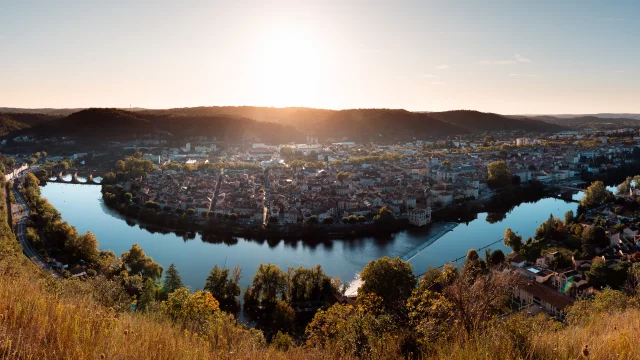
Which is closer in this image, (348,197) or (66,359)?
(66,359)

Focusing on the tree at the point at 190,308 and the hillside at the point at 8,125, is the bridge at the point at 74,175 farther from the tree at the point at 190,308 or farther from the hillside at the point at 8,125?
the tree at the point at 190,308

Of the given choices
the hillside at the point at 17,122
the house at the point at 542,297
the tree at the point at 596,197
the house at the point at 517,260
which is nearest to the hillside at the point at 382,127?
the tree at the point at 596,197

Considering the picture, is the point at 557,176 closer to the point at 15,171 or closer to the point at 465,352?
the point at 465,352

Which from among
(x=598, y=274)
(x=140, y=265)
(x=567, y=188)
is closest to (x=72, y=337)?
(x=140, y=265)

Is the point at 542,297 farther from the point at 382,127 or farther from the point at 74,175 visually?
the point at 382,127

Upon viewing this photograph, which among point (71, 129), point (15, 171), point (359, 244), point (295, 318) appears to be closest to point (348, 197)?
point (359, 244)
